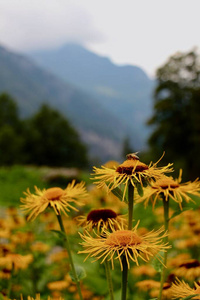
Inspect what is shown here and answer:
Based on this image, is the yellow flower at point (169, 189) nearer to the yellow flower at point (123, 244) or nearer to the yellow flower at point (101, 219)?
the yellow flower at point (101, 219)

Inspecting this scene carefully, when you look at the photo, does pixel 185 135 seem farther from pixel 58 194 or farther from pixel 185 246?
pixel 58 194

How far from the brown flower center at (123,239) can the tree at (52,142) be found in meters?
36.3

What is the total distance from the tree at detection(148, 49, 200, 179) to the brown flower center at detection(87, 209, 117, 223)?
2021 cm

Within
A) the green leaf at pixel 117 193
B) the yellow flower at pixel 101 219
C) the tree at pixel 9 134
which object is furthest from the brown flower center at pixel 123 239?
the tree at pixel 9 134

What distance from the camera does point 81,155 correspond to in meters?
42.1

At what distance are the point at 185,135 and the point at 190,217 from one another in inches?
771

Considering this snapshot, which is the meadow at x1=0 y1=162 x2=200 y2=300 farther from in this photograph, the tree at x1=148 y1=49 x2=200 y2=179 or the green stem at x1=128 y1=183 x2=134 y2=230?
the tree at x1=148 y1=49 x2=200 y2=179

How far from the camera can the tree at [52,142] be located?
3869 cm

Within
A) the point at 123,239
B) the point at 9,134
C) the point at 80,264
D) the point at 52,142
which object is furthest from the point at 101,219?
the point at 52,142

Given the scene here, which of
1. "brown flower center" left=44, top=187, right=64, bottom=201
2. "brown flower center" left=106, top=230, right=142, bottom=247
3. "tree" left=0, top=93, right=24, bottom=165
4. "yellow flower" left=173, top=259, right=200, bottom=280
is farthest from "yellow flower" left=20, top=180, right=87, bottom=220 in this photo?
"tree" left=0, top=93, right=24, bottom=165

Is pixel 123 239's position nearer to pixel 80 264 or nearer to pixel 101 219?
pixel 101 219

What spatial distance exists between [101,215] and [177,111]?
23.0 meters

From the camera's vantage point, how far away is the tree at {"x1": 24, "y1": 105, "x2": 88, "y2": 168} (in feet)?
127

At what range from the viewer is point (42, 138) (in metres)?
40.0
